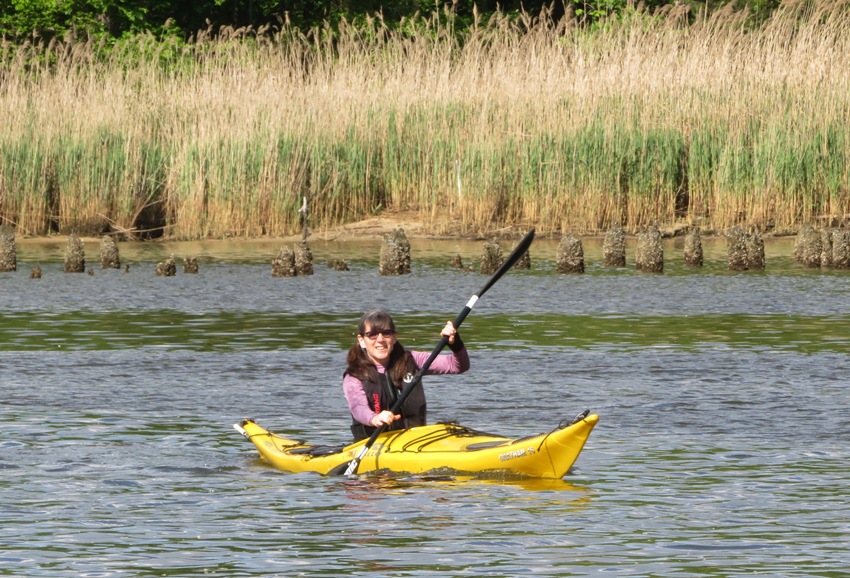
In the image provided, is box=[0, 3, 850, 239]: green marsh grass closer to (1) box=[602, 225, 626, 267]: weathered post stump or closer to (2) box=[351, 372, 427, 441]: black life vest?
(1) box=[602, 225, 626, 267]: weathered post stump

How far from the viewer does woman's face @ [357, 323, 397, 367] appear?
9852 millimetres

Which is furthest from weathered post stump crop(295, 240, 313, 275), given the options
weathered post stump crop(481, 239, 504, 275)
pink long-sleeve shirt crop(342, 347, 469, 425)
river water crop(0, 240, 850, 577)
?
pink long-sleeve shirt crop(342, 347, 469, 425)

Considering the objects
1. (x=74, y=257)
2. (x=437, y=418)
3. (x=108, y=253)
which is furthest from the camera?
(x=108, y=253)

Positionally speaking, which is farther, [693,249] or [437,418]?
[693,249]

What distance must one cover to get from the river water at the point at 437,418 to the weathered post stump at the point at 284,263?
29 cm

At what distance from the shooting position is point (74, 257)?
20.5 m

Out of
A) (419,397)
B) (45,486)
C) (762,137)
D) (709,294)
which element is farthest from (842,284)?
(45,486)

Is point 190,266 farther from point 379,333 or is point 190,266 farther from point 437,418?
point 379,333

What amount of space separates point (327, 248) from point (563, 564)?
55.6 feet

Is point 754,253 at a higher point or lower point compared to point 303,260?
higher

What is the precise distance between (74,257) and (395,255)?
3.72m

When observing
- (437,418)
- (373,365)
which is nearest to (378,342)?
(373,365)

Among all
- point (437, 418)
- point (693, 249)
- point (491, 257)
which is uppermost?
point (693, 249)

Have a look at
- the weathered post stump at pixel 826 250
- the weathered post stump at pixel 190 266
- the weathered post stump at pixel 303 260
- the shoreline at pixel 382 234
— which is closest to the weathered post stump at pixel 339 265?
the weathered post stump at pixel 303 260
